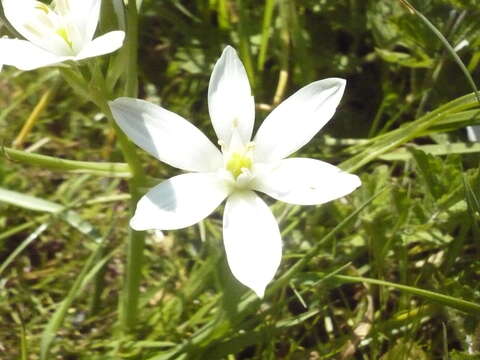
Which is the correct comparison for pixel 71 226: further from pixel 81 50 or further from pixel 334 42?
pixel 334 42

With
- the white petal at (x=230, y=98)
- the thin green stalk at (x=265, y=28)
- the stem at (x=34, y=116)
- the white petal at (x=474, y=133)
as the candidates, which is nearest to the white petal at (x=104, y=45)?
the white petal at (x=230, y=98)

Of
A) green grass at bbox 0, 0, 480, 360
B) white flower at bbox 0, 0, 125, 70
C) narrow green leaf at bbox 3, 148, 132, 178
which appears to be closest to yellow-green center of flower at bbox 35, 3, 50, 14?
white flower at bbox 0, 0, 125, 70

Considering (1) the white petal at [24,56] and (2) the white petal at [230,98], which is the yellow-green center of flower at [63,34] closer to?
(1) the white petal at [24,56]

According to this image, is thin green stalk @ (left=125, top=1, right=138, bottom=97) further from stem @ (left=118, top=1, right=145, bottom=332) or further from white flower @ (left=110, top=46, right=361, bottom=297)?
white flower @ (left=110, top=46, right=361, bottom=297)

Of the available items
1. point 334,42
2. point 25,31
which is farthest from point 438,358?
point 25,31

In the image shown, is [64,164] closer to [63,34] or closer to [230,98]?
[63,34]

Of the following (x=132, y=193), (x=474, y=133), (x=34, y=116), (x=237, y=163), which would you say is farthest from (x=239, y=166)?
(x=34, y=116)
